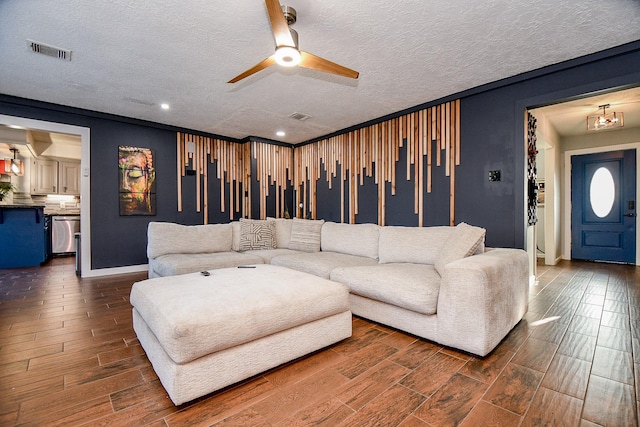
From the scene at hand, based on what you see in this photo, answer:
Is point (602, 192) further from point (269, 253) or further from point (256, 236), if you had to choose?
point (256, 236)

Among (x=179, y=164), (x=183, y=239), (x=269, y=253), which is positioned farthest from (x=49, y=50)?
(x=269, y=253)

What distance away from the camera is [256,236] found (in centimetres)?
443

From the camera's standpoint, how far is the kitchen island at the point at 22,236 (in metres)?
5.29

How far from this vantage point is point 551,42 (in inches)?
106

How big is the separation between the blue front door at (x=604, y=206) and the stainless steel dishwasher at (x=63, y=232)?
11258 millimetres

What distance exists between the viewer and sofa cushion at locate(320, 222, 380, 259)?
12.1 feet

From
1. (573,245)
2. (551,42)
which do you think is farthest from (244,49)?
(573,245)

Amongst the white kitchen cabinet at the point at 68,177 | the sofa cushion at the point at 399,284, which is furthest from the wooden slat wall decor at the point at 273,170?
the white kitchen cabinet at the point at 68,177

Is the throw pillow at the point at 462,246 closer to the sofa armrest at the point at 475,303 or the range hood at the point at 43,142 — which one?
the sofa armrest at the point at 475,303

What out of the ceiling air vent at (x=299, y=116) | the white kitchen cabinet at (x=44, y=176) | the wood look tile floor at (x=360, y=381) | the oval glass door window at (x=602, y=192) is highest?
the ceiling air vent at (x=299, y=116)

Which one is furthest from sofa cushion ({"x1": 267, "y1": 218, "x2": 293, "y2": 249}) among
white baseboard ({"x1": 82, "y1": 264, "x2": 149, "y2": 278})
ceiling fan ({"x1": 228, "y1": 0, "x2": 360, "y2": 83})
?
ceiling fan ({"x1": 228, "y1": 0, "x2": 360, "y2": 83})

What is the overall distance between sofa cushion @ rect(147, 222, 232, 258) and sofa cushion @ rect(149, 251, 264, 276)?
14 centimetres

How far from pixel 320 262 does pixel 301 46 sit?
7.34 feet

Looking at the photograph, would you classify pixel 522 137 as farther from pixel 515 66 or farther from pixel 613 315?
pixel 613 315
